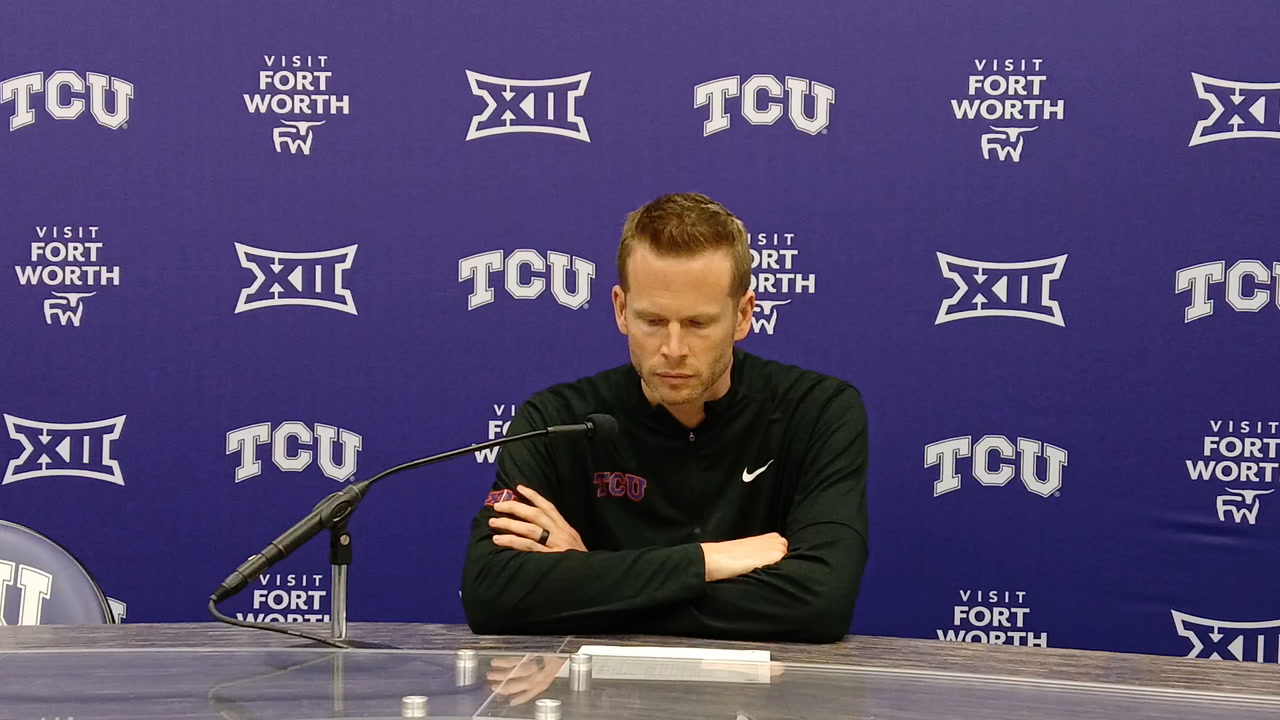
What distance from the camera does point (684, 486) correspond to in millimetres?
2195

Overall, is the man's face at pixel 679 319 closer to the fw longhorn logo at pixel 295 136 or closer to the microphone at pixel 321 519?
the microphone at pixel 321 519

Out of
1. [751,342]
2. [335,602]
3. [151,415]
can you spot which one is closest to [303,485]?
[151,415]

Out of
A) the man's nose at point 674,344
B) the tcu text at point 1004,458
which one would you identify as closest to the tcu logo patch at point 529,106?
the man's nose at point 674,344

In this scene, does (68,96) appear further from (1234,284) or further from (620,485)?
(1234,284)

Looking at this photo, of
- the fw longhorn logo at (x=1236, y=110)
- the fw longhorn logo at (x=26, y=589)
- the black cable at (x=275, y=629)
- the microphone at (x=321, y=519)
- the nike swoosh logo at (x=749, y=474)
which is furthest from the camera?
the fw longhorn logo at (x=1236, y=110)

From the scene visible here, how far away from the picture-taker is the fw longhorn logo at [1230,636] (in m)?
2.81

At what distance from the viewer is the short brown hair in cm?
206

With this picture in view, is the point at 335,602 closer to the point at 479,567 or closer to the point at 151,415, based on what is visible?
the point at 479,567

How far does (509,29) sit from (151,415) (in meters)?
1.25

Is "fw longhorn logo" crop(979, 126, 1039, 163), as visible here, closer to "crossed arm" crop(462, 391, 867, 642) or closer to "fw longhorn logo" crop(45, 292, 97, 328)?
"crossed arm" crop(462, 391, 867, 642)

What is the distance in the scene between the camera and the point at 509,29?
114 inches

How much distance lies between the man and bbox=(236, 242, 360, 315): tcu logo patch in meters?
0.89

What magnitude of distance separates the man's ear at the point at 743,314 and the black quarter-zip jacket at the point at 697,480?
113 mm

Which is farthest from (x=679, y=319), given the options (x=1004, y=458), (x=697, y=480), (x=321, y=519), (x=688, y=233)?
(x=1004, y=458)
